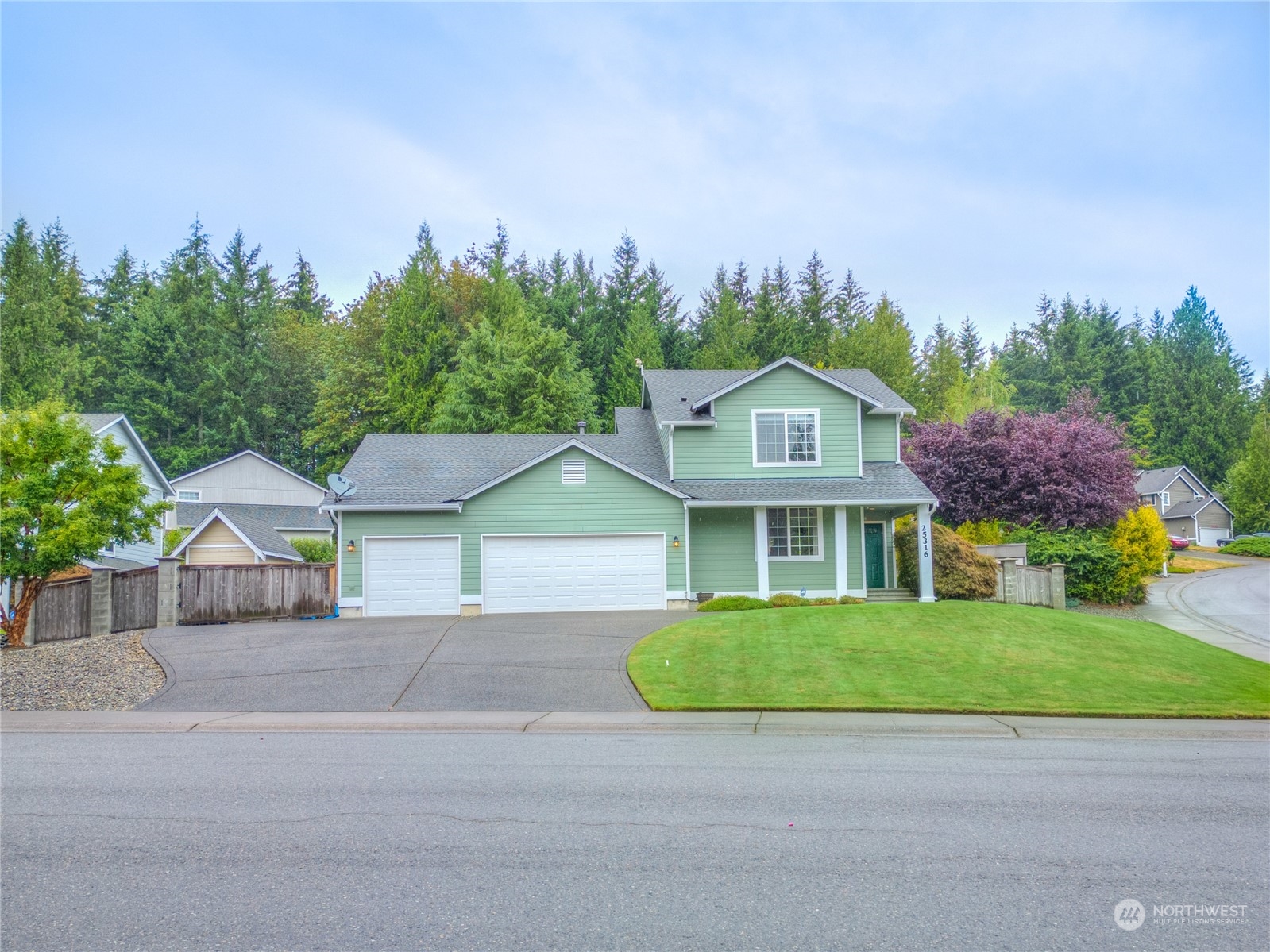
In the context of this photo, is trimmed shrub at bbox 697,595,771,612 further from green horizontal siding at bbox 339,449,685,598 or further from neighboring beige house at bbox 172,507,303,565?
neighboring beige house at bbox 172,507,303,565

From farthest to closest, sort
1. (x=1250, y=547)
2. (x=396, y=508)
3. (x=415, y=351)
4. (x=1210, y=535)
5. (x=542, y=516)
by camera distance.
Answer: (x=1210, y=535) < (x=1250, y=547) < (x=415, y=351) < (x=542, y=516) < (x=396, y=508)

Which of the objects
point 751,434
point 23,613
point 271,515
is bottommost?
point 23,613

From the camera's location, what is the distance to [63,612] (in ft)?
62.2

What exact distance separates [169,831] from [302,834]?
1048mm

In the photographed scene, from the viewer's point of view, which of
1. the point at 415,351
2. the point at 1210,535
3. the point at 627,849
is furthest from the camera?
the point at 1210,535

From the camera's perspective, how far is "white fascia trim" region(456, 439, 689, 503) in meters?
22.8

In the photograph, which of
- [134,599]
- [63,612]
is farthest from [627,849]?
[134,599]

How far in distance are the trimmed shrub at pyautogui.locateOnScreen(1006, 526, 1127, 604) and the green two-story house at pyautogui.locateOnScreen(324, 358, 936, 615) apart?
423 centimetres

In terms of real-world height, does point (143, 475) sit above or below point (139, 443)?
below

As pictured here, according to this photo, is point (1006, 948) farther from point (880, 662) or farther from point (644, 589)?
point (644, 589)

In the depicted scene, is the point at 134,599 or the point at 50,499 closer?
the point at 50,499

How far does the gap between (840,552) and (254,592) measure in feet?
50.3

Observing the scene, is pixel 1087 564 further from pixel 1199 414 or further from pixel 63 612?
pixel 1199 414

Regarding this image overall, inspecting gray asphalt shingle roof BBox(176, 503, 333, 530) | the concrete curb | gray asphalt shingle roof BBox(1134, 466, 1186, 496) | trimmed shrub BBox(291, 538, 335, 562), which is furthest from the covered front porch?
gray asphalt shingle roof BBox(1134, 466, 1186, 496)
